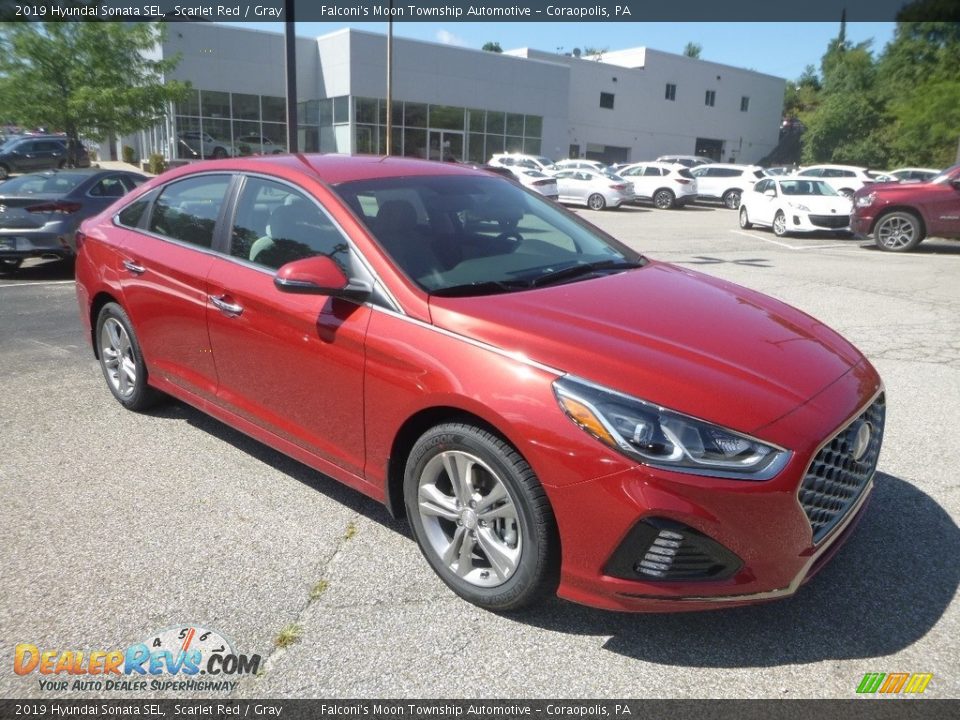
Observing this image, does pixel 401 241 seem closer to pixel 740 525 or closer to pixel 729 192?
pixel 740 525

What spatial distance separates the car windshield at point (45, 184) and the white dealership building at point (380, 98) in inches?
914

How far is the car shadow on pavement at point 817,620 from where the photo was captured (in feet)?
8.89

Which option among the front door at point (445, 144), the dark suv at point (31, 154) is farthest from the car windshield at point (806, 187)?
the dark suv at point (31, 154)

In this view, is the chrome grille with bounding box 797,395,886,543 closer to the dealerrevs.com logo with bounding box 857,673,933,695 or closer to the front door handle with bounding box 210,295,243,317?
the dealerrevs.com logo with bounding box 857,673,933,695

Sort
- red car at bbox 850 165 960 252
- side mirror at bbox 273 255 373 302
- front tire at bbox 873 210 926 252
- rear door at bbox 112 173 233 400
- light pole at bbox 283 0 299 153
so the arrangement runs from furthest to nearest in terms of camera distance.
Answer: front tire at bbox 873 210 926 252 < red car at bbox 850 165 960 252 < light pole at bbox 283 0 299 153 < rear door at bbox 112 173 233 400 < side mirror at bbox 273 255 373 302

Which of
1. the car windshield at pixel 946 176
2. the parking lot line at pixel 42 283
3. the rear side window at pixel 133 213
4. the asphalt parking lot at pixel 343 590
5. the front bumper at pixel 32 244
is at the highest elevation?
the car windshield at pixel 946 176

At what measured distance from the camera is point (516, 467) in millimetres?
2666

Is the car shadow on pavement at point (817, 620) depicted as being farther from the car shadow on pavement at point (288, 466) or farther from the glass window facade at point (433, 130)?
the glass window facade at point (433, 130)

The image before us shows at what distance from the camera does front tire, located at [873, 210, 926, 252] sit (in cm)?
1432

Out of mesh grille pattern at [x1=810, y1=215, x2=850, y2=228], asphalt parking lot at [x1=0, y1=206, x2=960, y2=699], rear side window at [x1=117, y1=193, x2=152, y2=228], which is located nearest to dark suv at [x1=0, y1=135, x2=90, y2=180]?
mesh grille pattern at [x1=810, y1=215, x2=850, y2=228]

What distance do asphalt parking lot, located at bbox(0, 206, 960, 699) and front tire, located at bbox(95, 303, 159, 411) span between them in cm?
12

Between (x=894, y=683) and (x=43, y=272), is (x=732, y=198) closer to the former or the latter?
(x=43, y=272)

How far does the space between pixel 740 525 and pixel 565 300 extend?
1.17 meters

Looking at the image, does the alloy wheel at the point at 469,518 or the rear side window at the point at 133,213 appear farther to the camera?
the rear side window at the point at 133,213
